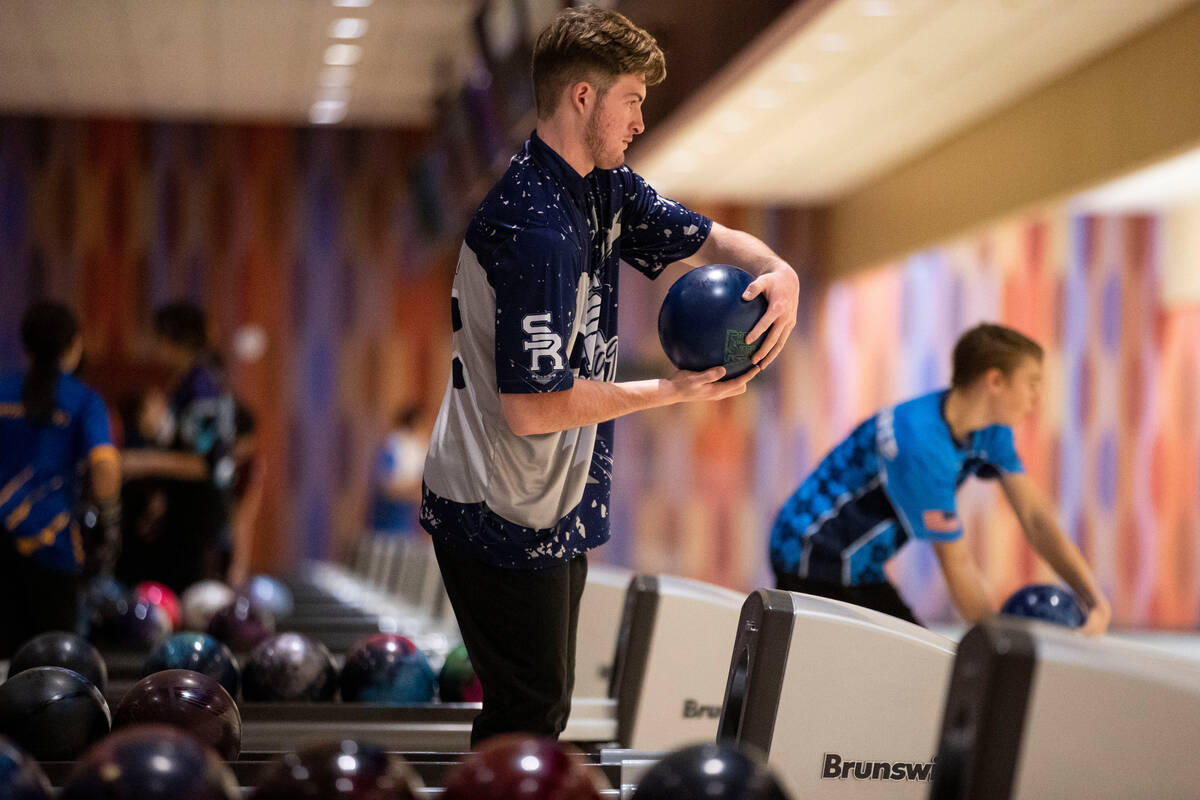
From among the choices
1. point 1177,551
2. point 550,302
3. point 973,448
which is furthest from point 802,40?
point 1177,551

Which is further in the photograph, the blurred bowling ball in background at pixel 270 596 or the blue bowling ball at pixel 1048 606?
the blurred bowling ball in background at pixel 270 596

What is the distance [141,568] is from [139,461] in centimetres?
97

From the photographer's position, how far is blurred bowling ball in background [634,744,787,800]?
1314mm

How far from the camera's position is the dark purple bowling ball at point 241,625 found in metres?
4.34

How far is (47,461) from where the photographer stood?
12.2 ft

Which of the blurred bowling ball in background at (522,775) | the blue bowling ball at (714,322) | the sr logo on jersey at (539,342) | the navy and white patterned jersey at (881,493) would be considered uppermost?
the blue bowling ball at (714,322)

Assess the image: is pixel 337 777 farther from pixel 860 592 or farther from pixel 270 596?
pixel 270 596

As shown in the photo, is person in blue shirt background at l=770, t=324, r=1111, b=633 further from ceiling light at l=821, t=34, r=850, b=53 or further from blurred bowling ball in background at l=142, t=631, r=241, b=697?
ceiling light at l=821, t=34, r=850, b=53

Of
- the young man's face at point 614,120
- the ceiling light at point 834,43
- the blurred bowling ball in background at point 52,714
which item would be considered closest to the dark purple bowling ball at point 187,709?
the blurred bowling ball in background at point 52,714

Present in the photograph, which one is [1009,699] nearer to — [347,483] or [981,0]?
[981,0]

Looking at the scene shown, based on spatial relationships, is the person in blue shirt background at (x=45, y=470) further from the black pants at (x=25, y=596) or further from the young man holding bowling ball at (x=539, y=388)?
the young man holding bowling ball at (x=539, y=388)

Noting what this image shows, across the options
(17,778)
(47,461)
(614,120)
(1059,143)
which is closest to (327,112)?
(1059,143)

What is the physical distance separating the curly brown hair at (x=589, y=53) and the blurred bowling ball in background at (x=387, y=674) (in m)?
1.68

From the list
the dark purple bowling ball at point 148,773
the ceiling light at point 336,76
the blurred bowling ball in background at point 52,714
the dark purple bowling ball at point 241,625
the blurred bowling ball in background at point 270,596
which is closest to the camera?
the dark purple bowling ball at point 148,773
